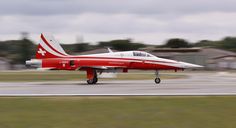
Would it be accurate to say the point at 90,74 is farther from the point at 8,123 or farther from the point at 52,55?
the point at 8,123

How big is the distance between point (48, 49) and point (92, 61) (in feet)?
10.1

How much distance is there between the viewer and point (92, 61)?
35.8 m

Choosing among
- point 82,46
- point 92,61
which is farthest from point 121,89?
point 82,46

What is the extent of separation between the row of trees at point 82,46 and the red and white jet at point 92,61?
69.4 meters

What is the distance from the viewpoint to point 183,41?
156750 millimetres

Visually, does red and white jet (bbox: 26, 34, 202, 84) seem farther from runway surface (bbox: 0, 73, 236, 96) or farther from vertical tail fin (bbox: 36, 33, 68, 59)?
runway surface (bbox: 0, 73, 236, 96)

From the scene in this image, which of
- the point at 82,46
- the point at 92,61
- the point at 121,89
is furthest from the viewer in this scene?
the point at 82,46

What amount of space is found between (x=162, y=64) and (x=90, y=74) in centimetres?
490

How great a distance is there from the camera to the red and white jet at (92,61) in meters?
35.8

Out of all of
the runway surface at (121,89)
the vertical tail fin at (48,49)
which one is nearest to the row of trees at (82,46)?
the vertical tail fin at (48,49)

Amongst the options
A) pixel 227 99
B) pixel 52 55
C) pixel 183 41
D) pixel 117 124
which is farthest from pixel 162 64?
pixel 183 41

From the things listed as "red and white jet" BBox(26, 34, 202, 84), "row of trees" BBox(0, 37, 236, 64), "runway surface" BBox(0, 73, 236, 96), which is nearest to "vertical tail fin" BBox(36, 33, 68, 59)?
"red and white jet" BBox(26, 34, 202, 84)

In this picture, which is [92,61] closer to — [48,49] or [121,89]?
[48,49]

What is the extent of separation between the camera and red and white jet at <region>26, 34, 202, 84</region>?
3575 cm
